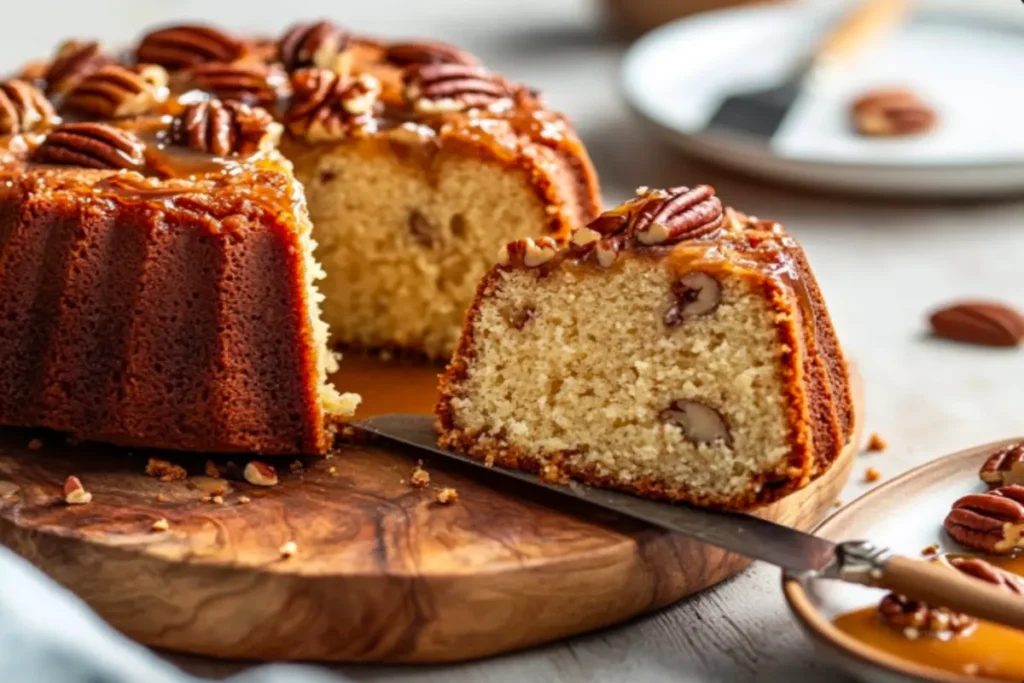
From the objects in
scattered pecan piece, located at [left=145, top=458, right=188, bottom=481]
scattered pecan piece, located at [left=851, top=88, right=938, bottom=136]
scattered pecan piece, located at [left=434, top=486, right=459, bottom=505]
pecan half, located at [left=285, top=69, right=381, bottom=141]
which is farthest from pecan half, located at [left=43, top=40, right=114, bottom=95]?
scattered pecan piece, located at [left=851, top=88, right=938, bottom=136]

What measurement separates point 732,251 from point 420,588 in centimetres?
86

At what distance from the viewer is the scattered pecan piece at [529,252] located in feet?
9.37

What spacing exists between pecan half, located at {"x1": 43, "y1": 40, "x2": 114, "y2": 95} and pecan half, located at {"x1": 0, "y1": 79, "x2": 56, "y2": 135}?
0.17 m

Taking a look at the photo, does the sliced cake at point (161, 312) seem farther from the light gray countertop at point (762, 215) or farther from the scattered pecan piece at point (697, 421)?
the scattered pecan piece at point (697, 421)

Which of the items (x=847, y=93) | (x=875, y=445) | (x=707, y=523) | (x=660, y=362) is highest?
(x=660, y=362)

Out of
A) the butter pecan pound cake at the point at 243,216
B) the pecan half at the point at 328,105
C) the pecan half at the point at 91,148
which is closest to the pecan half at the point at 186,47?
the butter pecan pound cake at the point at 243,216

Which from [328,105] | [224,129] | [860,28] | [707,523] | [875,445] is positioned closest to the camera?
[707,523]

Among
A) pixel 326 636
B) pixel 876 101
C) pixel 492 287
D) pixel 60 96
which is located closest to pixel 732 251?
pixel 492 287

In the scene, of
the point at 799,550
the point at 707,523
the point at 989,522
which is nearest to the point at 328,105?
the point at 707,523

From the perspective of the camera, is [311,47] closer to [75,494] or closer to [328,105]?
[328,105]

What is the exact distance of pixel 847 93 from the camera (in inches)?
214

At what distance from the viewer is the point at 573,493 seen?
2.80 metres

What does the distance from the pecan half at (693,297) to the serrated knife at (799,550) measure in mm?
355

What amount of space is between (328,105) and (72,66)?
29.3 inches
